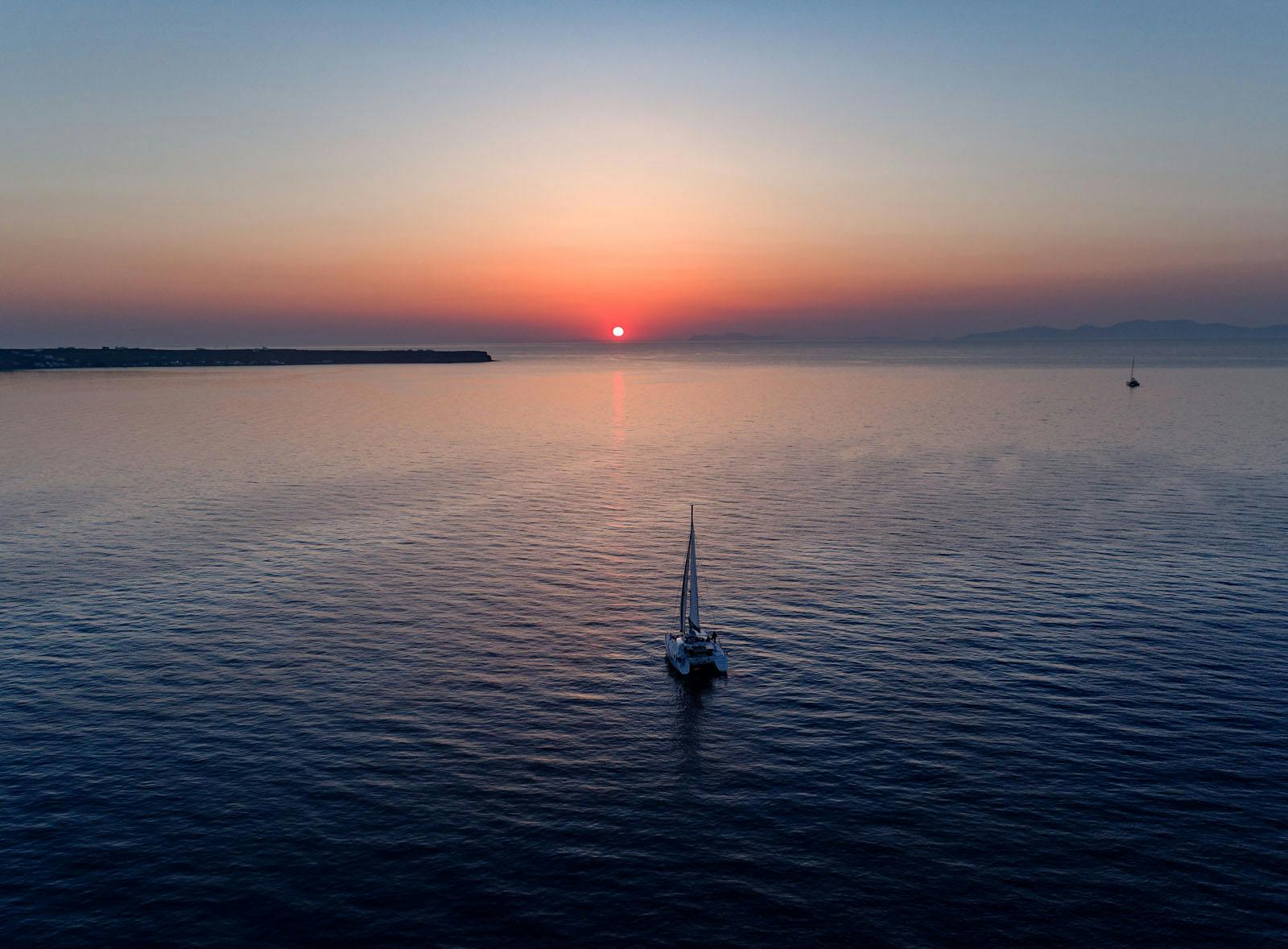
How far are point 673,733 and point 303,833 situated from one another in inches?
1024

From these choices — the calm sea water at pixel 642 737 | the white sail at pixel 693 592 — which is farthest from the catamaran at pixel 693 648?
the calm sea water at pixel 642 737

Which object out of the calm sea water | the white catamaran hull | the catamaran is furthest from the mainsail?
the white catamaran hull

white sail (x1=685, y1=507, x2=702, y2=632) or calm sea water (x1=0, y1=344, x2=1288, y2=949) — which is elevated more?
white sail (x1=685, y1=507, x2=702, y2=632)

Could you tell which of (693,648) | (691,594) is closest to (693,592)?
(691,594)

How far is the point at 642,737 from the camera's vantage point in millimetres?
61812

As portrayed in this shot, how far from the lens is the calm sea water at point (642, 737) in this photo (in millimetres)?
43844

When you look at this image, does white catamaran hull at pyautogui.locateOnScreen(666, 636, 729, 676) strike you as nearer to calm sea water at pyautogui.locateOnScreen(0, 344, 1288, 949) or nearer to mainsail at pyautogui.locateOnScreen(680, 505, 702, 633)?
calm sea water at pyautogui.locateOnScreen(0, 344, 1288, 949)

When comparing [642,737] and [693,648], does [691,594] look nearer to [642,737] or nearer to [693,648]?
[693,648]

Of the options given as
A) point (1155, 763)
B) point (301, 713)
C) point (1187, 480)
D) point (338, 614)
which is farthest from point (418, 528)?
point (1187, 480)

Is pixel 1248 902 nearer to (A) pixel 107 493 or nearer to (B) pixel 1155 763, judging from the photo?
(B) pixel 1155 763

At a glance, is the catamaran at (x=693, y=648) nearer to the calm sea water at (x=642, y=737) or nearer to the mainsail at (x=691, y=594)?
the mainsail at (x=691, y=594)

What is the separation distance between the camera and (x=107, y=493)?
478 feet

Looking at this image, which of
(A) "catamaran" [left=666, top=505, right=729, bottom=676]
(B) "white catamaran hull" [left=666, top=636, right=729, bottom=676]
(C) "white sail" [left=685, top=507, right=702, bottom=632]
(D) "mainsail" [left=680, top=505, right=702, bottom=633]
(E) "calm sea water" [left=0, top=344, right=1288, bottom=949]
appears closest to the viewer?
(E) "calm sea water" [left=0, top=344, right=1288, bottom=949]

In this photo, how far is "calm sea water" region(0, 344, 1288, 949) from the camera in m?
43.8
